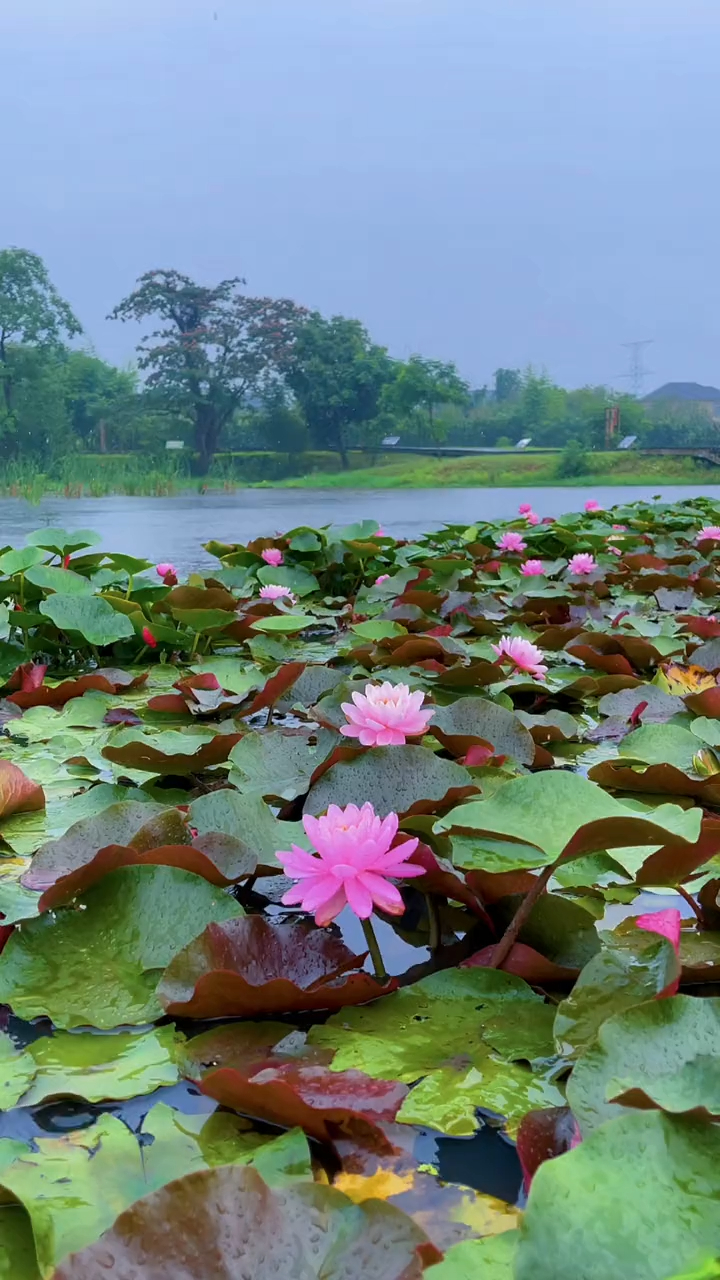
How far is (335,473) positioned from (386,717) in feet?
40.1

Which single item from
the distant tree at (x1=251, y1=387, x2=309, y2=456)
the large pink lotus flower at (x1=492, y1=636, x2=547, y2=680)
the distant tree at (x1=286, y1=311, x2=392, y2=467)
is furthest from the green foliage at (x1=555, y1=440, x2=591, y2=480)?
the large pink lotus flower at (x1=492, y1=636, x2=547, y2=680)

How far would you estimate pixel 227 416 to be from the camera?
11.4 metres

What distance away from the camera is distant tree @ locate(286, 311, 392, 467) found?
11391 millimetres

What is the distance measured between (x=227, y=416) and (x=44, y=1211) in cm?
1154

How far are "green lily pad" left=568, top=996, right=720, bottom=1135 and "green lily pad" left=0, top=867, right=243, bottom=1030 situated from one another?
27 cm

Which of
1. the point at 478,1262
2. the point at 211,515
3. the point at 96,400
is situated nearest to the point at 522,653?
the point at 478,1262

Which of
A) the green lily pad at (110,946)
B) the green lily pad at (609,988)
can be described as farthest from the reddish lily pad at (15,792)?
the green lily pad at (609,988)

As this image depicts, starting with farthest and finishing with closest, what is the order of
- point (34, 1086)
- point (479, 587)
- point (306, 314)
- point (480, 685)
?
1. point (306, 314)
2. point (479, 587)
3. point (480, 685)
4. point (34, 1086)

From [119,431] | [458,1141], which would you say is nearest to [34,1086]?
[458,1141]

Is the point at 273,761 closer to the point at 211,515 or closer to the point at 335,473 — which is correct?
the point at 211,515

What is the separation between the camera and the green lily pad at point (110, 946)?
1.90ft

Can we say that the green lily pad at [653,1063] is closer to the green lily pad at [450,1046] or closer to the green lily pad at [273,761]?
the green lily pad at [450,1046]

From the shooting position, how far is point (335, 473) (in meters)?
12.8

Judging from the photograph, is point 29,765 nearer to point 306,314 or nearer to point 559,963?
point 559,963
